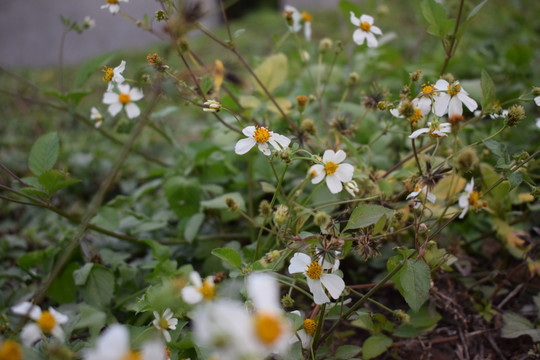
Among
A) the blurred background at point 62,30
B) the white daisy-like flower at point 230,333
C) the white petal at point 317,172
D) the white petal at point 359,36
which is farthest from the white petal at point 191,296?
the blurred background at point 62,30

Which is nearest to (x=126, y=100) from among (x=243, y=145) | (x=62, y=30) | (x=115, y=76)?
(x=115, y=76)

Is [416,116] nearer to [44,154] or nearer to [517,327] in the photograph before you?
[517,327]

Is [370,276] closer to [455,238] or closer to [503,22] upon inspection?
[455,238]

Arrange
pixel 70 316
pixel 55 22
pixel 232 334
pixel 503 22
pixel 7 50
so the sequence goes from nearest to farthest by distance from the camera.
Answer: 1. pixel 232 334
2. pixel 70 316
3. pixel 503 22
4. pixel 7 50
5. pixel 55 22

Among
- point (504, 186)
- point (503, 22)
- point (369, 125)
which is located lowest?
point (503, 22)

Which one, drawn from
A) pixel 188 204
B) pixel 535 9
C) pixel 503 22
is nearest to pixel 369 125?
pixel 188 204

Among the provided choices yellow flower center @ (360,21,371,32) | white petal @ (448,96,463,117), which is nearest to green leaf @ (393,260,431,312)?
white petal @ (448,96,463,117)
